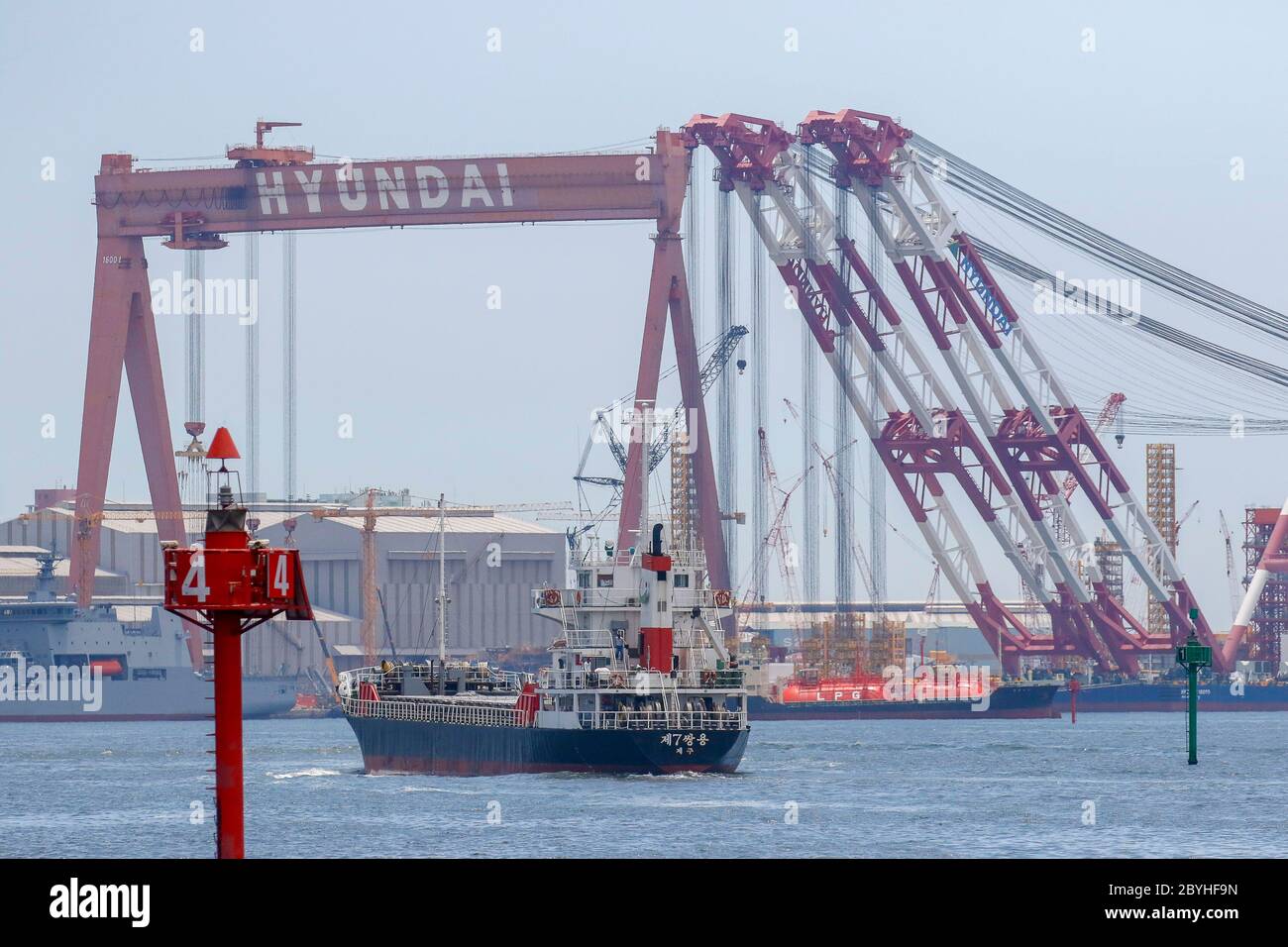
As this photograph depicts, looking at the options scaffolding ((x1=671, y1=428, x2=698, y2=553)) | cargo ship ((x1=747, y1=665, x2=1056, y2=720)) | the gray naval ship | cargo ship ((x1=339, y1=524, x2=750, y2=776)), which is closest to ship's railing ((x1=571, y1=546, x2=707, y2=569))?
cargo ship ((x1=339, y1=524, x2=750, y2=776))

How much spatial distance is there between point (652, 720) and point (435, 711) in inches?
404

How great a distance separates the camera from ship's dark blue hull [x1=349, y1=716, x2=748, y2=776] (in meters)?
60.0

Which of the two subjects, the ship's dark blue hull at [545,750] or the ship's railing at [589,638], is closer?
the ship's dark blue hull at [545,750]

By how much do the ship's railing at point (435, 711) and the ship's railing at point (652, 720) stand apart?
3.61 metres

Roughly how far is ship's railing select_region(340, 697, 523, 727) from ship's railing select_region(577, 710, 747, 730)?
11.8ft

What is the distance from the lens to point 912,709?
128 m

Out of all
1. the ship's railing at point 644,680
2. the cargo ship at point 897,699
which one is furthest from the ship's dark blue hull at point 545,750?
the cargo ship at point 897,699

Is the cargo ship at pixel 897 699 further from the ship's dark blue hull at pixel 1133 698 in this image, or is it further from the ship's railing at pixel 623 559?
the ship's railing at pixel 623 559

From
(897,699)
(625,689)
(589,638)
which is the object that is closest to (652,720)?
(625,689)

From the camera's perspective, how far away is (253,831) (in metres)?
46.0

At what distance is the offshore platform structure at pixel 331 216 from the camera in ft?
319
